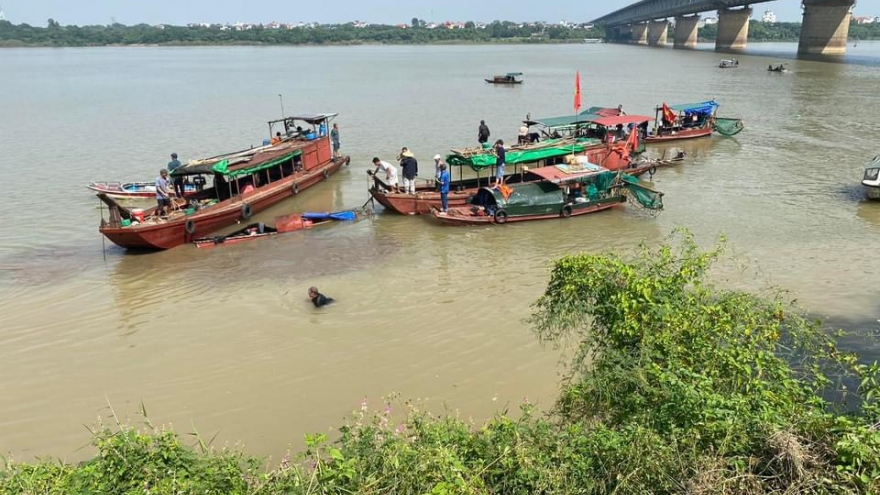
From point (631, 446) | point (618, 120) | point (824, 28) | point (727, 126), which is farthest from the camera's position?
point (824, 28)

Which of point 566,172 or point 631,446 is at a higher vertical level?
point 631,446

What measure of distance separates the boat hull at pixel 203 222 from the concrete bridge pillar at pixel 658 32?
158m

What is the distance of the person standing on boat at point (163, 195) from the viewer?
16406 millimetres

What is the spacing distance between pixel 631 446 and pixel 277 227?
14137 mm

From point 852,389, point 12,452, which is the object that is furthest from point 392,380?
point 852,389

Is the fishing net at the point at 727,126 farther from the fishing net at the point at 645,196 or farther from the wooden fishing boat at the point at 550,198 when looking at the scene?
A: the wooden fishing boat at the point at 550,198

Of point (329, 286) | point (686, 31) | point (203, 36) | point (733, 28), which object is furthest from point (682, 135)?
point (203, 36)

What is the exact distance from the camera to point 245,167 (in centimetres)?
1825

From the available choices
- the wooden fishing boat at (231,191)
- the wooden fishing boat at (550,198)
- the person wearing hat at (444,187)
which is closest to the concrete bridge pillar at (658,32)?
the wooden fishing boat at (231,191)

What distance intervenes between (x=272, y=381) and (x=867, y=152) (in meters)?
28.3

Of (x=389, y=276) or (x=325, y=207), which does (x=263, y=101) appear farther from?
(x=389, y=276)

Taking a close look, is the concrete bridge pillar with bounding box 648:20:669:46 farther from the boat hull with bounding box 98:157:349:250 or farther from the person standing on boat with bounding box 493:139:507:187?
the boat hull with bounding box 98:157:349:250

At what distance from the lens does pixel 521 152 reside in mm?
18875

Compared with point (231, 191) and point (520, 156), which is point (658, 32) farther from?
point (231, 191)
